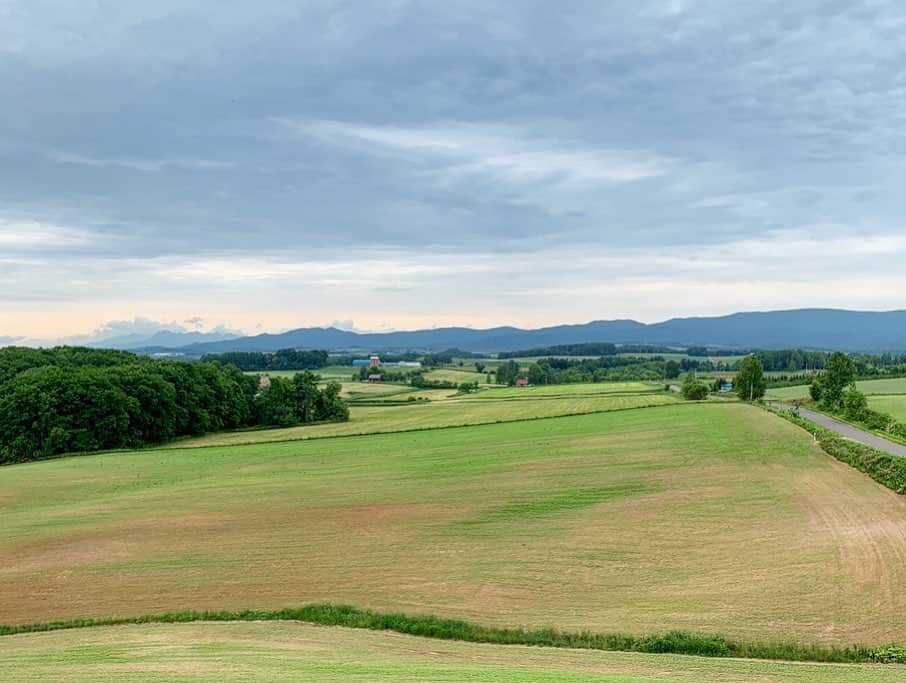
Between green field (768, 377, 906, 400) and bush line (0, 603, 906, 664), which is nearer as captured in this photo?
bush line (0, 603, 906, 664)

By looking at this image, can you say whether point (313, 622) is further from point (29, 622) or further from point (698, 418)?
point (698, 418)

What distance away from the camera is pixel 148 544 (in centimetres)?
2822

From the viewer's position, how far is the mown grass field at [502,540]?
19953 mm

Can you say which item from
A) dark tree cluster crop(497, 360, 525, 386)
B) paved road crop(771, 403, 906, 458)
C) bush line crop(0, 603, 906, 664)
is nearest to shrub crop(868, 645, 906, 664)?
bush line crop(0, 603, 906, 664)

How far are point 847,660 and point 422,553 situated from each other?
14661 mm

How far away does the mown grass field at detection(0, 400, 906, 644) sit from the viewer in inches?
786

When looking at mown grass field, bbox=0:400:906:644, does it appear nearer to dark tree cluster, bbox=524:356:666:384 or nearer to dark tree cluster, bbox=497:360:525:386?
dark tree cluster, bbox=497:360:525:386

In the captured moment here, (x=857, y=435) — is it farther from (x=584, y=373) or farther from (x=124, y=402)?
(x=584, y=373)

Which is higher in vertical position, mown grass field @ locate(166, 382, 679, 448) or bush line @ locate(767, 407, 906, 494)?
bush line @ locate(767, 407, 906, 494)

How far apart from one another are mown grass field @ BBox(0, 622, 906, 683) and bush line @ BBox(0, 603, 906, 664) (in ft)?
1.98

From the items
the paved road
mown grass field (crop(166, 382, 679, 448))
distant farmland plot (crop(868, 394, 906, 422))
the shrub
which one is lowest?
mown grass field (crop(166, 382, 679, 448))

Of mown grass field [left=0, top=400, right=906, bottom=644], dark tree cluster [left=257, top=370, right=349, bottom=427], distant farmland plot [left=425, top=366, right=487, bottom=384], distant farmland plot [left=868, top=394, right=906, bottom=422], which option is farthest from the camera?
distant farmland plot [left=425, top=366, right=487, bottom=384]

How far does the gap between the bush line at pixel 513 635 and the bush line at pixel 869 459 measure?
20.4 m

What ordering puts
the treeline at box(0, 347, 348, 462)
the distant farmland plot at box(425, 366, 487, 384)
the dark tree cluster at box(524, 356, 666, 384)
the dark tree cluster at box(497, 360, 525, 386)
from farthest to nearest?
the dark tree cluster at box(524, 356, 666, 384), the dark tree cluster at box(497, 360, 525, 386), the distant farmland plot at box(425, 366, 487, 384), the treeline at box(0, 347, 348, 462)
